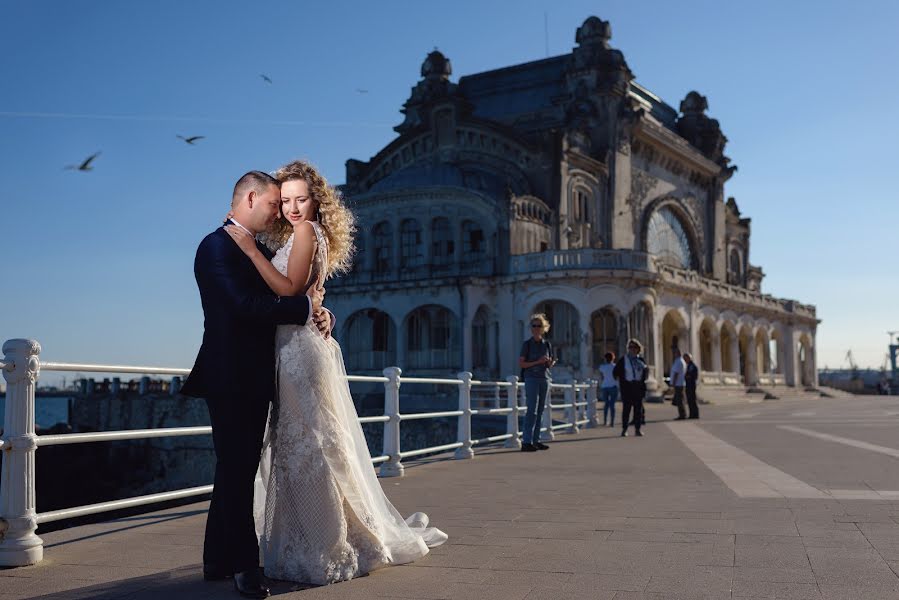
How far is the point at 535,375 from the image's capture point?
47.4 ft

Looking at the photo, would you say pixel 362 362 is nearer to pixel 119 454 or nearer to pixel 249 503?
pixel 119 454

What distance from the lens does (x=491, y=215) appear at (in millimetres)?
38906

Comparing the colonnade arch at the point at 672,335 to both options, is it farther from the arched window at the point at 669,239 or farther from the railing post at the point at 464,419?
the railing post at the point at 464,419

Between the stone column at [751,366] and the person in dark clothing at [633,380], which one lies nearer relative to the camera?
the person in dark clothing at [633,380]

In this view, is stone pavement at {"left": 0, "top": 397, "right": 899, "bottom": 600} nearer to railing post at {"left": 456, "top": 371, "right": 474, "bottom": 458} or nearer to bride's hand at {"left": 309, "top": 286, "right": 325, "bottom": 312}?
bride's hand at {"left": 309, "top": 286, "right": 325, "bottom": 312}

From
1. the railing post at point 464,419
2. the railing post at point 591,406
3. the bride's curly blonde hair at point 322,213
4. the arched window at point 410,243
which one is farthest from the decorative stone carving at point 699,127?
the bride's curly blonde hair at point 322,213

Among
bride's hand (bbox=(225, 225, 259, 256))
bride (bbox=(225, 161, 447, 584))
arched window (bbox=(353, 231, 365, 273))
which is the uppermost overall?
arched window (bbox=(353, 231, 365, 273))

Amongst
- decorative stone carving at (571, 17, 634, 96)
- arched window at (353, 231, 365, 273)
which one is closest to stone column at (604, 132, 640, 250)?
decorative stone carving at (571, 17, 634, 96)

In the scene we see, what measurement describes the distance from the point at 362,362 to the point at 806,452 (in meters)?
30.9

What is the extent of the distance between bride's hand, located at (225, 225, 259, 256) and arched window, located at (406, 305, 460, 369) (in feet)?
114

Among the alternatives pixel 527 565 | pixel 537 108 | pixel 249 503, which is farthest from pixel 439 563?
pixel 537 108

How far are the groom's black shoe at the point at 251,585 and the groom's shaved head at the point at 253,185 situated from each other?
76.7 inches

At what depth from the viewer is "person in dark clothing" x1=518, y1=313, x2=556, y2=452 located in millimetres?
14156

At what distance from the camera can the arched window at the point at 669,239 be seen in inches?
2004
